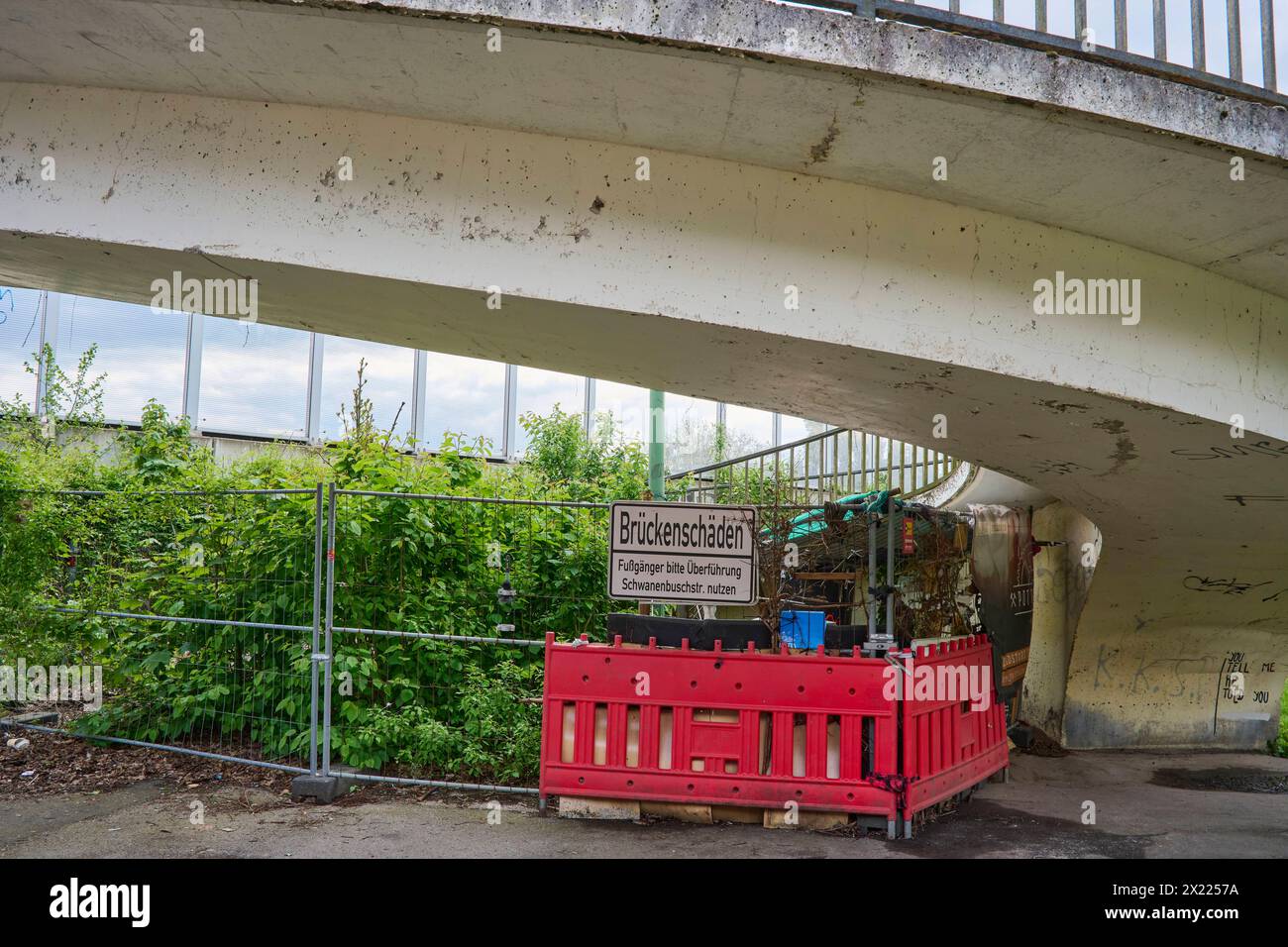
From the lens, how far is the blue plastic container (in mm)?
7535

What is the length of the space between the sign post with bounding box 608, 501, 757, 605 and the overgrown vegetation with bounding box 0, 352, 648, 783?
67.0 inches

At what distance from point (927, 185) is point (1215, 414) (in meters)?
2.17

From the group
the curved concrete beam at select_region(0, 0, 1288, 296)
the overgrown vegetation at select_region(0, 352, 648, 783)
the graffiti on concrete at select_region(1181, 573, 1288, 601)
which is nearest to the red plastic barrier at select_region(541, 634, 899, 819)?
the overgrown vegetation at select_region(0, 352, 648, 783)

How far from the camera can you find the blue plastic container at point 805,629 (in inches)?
297

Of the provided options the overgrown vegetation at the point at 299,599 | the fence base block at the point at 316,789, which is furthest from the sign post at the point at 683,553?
the fence base block at the point at 316,789

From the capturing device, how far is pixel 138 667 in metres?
7.74

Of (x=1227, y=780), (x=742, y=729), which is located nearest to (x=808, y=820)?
(x=742, y=729)

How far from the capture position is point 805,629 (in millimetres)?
7574

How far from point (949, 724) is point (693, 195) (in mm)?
4108

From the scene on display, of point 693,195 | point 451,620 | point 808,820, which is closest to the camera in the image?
point 693,195

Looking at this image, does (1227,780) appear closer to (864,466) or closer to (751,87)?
(864,466)

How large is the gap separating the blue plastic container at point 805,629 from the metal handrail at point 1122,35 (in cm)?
441

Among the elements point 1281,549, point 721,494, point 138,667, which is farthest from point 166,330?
point 1281,549

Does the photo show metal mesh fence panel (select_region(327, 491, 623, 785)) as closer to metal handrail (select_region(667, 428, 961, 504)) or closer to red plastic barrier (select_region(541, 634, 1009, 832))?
red plastic barrier (select_region(541, 634, 1009, 832))
